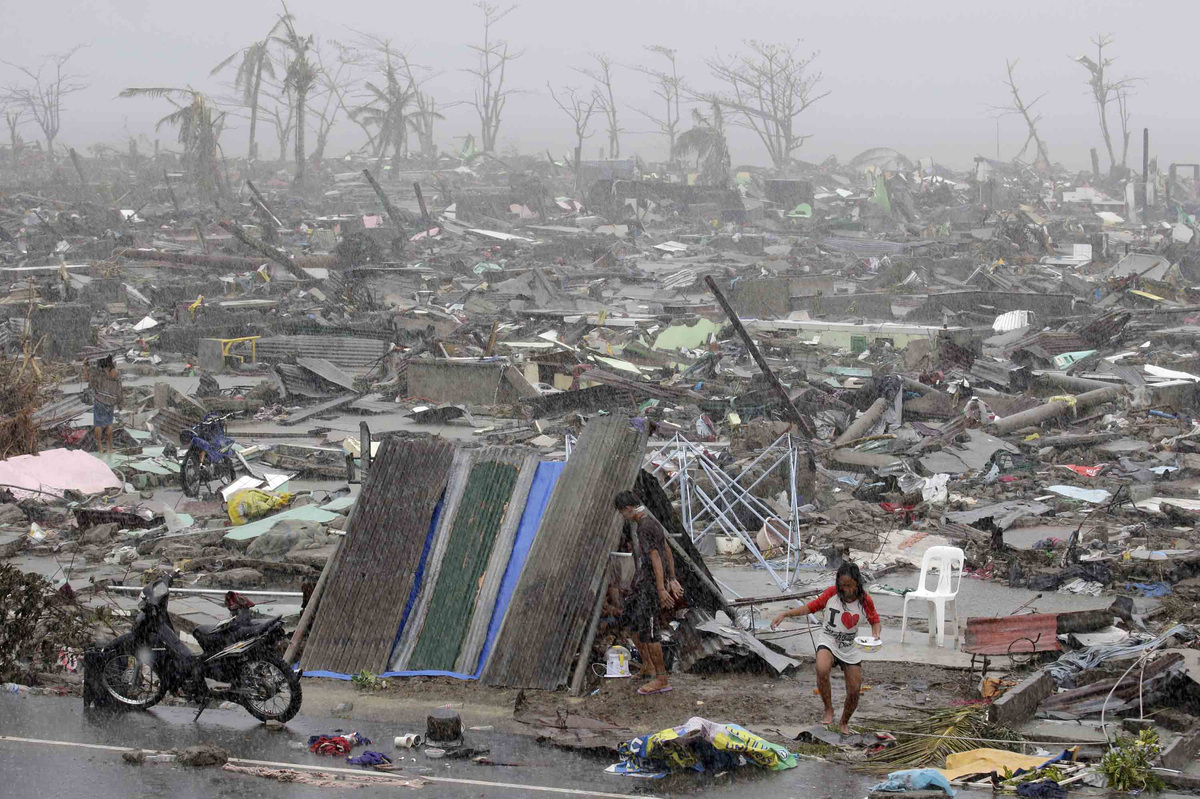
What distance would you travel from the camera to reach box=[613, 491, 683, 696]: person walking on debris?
21.5 feet

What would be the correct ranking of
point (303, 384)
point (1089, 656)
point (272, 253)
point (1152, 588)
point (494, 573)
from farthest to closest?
point (272, 253)
point (303, 384)
point (1152, 588)
point (494, 573)
point (1089, 656)

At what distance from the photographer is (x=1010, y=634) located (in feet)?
23.6

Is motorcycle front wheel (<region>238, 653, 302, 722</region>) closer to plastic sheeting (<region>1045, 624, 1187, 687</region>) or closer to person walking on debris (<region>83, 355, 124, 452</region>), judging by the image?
plastic sheeting (<region>1045, 624, 1187, 687</region>)

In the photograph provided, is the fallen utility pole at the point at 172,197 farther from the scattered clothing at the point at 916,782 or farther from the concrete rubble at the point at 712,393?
the scattered clothing at the point at 916,782

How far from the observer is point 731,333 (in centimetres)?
2078

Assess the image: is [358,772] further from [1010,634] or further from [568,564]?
[1010,634]

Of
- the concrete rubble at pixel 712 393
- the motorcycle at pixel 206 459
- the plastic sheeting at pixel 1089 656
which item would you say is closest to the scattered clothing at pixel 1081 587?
the concrete rubble at pixel 712 393

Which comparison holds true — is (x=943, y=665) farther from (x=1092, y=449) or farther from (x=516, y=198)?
(x=516, y=198)

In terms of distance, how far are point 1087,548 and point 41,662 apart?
755 cm

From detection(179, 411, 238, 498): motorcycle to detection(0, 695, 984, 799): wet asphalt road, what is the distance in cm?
621

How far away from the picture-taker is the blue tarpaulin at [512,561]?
22.1 ft

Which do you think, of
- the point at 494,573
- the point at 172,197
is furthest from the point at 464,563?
the point at 172,197

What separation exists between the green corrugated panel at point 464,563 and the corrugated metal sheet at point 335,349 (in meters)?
12.3

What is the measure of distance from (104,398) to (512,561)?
32.0 ft
